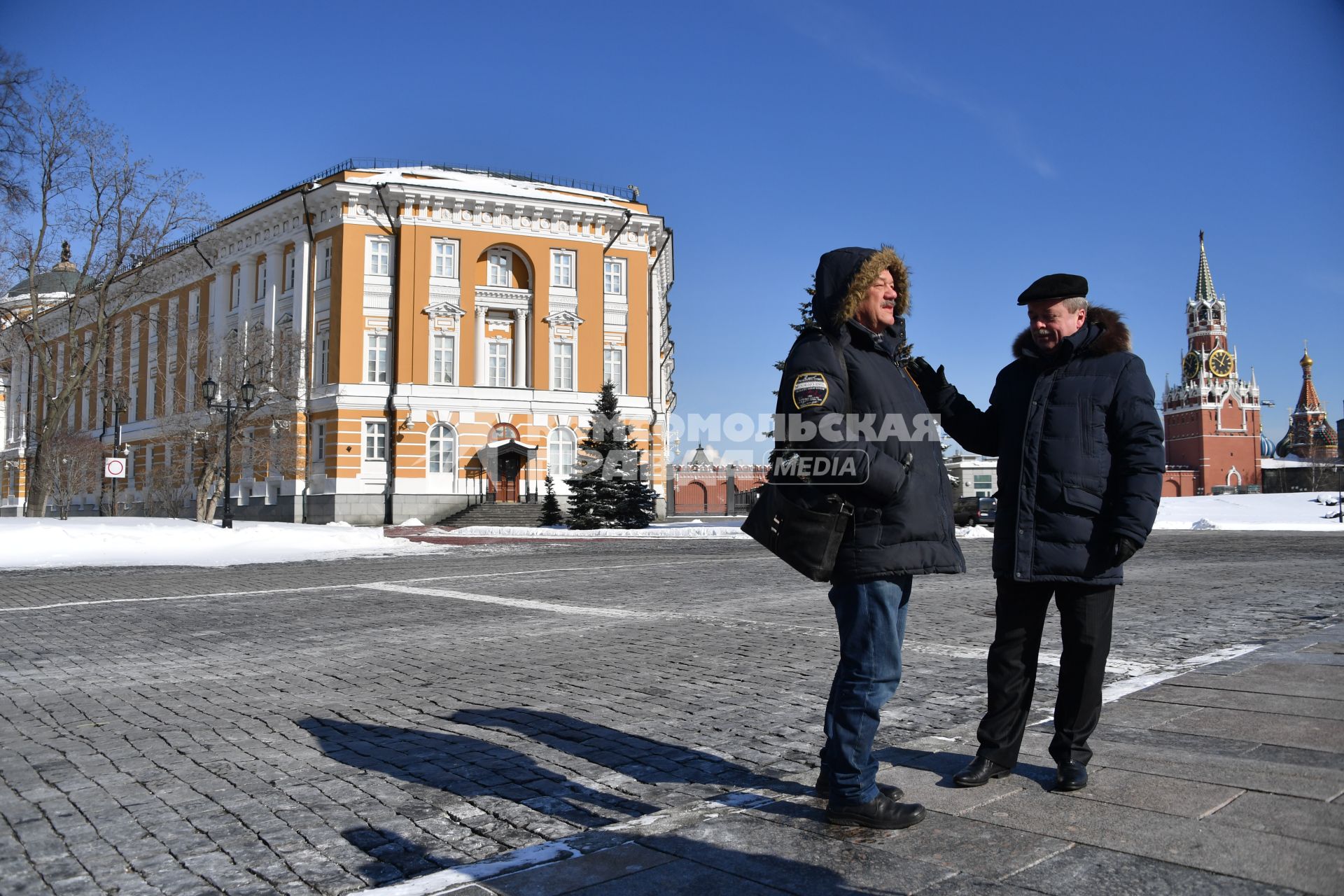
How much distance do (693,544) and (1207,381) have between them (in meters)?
119

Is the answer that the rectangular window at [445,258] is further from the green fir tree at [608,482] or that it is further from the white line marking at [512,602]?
the white line marking at [512,602]

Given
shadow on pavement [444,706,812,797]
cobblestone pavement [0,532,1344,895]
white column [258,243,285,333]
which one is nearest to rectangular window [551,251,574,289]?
white column [258,243,285,333]

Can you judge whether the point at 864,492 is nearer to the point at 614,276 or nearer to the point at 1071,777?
the point at 1071,777

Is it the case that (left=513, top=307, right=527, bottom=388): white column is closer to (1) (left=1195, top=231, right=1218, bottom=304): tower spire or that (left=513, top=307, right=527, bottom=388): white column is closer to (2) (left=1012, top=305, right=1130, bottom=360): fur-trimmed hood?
(2) (left=1012, top=305, right=1130, bottom=360): fur-trimmed hood

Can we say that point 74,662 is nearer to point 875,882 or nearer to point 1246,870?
point 875,882

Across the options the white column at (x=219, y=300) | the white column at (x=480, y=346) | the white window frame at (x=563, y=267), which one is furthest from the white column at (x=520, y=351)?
the white column at (x=219, y=300)

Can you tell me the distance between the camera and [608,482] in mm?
32531

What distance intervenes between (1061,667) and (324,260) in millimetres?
39526

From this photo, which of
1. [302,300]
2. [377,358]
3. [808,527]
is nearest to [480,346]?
[377,358]

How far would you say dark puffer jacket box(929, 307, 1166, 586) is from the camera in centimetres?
369

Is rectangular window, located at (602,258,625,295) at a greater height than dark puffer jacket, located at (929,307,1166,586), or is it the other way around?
rectangular window, located at (602,258,625,295)

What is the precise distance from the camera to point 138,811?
12.0 feet

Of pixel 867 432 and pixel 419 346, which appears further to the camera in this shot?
pixel 419 346

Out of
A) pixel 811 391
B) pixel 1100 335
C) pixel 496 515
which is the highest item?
pixel 1100 335
